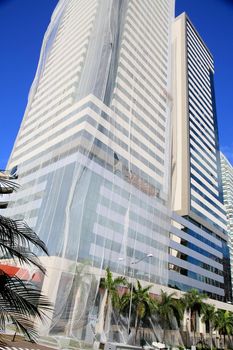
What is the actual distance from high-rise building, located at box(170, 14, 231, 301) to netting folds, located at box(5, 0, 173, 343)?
18987 millimetres

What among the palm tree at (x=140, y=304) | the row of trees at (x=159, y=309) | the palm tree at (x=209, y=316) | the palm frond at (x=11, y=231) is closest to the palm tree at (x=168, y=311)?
the row of trees at (x=159, y=309)

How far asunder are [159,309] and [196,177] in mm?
35255

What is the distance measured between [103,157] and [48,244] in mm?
6094

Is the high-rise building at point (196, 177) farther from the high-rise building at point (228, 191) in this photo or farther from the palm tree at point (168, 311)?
the high-rise building at point (228, 191)

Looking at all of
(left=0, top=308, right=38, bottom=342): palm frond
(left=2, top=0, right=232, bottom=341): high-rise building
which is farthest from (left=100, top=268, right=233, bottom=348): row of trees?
(left=0, top=308, right=38, bottom=342): palm frond

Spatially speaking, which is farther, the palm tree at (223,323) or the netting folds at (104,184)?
the palm tree at (223,323)

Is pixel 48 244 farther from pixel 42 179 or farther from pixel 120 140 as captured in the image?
pixel 120 140

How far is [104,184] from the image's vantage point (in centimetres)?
1670

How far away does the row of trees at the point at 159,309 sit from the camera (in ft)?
68.0

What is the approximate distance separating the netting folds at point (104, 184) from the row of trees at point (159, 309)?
1318 mm

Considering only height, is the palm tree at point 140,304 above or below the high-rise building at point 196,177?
below

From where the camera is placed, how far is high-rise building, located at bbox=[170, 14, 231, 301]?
159ft

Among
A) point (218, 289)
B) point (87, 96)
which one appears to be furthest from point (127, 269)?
point (218, 289)

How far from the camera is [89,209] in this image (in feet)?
48.0
